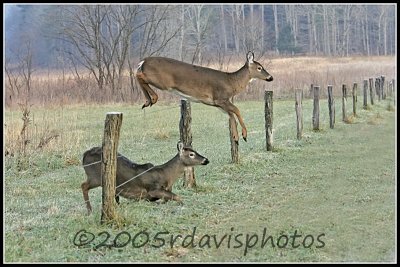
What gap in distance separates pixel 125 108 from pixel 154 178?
10741 millimetres

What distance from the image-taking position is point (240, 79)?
722 cm

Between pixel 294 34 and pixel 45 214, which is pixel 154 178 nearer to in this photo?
pixel 45 214

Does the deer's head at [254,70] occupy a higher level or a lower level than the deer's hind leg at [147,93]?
higher

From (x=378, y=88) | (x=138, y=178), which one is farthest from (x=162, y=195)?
(x=378, y=88)

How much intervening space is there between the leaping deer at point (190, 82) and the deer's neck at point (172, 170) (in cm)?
111

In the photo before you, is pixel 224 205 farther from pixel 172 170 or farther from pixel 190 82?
pixel 190 82

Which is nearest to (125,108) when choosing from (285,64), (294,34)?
(285,64)

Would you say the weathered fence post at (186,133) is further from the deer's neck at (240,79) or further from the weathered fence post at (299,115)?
the weathered fence post at (299,115)

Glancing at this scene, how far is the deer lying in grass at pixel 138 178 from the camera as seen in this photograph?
7.48 meters

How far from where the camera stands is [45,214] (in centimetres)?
723

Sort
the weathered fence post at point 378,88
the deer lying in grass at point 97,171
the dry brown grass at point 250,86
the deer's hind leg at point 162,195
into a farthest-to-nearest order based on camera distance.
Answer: the weathered fence post at point 378,88, the dry brown grass at point 250,86, the deer's hind leg at point 162,195, the deer lying in grass at point 97,171

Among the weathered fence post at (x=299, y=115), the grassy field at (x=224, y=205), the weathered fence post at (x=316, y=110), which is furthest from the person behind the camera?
the weathered fence post at (x=316, y=110)

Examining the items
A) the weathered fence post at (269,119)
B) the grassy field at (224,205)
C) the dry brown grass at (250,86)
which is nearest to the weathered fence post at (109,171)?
the grassy field at (224,205)

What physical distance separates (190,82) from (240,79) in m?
0.90
